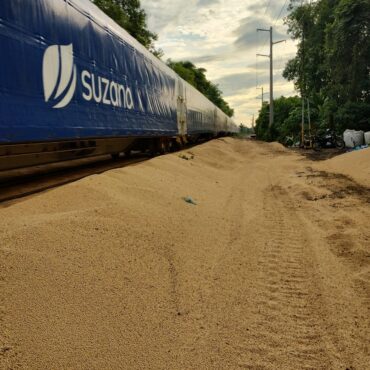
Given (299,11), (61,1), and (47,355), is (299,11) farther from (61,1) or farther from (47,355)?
(47,355)

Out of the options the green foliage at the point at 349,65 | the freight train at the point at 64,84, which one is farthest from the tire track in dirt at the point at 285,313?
A: the green foliage at the point at 349,65

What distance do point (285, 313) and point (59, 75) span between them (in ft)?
15.7

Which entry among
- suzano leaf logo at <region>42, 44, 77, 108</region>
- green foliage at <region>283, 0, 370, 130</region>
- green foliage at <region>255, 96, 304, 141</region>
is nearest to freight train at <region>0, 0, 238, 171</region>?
suzano leaf logo at <region>42, 44, 77, 108</region>

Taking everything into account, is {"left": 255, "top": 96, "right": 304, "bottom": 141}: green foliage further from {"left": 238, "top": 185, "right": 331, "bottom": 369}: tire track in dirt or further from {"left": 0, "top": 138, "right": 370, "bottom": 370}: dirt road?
{"left": 238, "top": 185, "right": 331, "bottom": 369}: tire track in dirt

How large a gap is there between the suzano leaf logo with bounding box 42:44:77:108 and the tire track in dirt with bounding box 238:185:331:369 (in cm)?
382

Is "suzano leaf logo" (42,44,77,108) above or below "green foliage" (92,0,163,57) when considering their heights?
below

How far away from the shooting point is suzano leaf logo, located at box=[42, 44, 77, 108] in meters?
5.34

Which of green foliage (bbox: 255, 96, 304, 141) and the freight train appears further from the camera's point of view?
green foliage (bbox: 255, 96, 304, 141)

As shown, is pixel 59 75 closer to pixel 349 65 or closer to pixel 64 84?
pixel 64 84

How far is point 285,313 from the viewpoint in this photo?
3039 millimetres

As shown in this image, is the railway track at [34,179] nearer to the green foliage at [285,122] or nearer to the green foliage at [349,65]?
the green foliage at [349,65]

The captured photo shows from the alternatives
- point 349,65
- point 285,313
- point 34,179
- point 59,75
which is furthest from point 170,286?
point 349,65

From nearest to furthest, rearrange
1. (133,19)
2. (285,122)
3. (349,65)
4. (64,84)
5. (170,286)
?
(170,286) → (64,84) → (349,65) → (133,19) → (285,122)

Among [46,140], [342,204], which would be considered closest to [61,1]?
[46,140]
